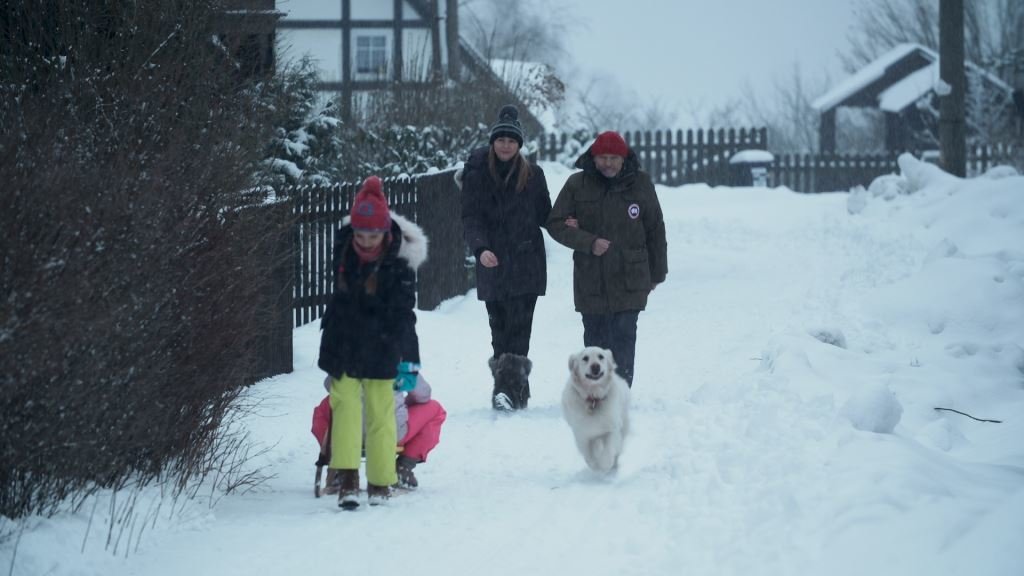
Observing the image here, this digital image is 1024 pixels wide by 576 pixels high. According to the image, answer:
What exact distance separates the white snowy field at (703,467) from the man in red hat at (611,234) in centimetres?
74

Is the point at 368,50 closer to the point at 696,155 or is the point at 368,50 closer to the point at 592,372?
the point at 696,155

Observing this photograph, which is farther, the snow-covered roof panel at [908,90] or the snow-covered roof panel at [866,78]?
the snow-covered roof panel at [866,78]

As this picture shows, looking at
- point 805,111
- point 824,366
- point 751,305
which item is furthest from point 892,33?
point 824,366

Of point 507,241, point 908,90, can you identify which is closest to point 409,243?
point 507,241

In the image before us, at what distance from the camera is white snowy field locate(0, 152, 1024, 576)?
15.7ft

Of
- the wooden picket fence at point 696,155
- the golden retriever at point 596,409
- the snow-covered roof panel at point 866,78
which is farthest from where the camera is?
the snow-covered roof panel at point 866,78

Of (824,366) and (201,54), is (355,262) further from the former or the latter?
(824,366)

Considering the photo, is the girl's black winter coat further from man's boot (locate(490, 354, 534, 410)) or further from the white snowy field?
man's boot (locate(490, 354, 534, 410))

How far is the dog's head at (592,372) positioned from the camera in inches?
268

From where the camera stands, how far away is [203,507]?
5.83 metres

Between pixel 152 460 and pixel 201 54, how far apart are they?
3486mm

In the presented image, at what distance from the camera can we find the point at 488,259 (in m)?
8.45

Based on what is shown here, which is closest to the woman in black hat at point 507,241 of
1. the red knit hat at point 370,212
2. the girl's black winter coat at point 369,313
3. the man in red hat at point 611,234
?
the man in red hat at point 611,234

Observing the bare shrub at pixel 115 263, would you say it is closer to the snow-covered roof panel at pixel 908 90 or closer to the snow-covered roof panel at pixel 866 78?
the snow-covered roof panel at pixel 908 90
